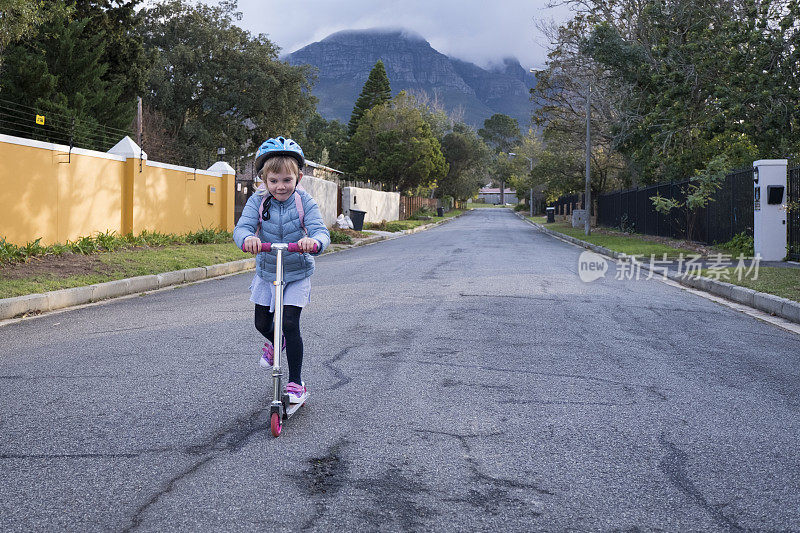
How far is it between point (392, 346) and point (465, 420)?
2.12 meters

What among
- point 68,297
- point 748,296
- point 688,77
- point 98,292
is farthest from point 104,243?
point 688,77

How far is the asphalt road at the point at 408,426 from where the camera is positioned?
287cm

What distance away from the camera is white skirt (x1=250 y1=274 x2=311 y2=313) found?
13.7 ft

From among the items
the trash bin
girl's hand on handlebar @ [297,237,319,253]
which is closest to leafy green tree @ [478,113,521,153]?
the trash bin

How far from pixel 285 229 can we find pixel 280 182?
0.31 meters

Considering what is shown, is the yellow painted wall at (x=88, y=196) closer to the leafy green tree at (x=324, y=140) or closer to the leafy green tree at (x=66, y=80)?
the leafy green tree at (x=66, y=80)

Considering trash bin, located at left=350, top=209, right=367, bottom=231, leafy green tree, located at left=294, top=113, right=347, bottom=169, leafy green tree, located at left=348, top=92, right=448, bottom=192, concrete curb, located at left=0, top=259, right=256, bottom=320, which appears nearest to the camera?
concrete curb, located at left=0, top=259, right=256, bottom=320

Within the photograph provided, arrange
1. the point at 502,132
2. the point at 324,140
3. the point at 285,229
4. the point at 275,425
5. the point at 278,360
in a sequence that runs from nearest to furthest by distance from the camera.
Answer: the point at 275,425 → the point at 278,360 → the point at 285,229 → the point at 324,140 → the point at 502,132

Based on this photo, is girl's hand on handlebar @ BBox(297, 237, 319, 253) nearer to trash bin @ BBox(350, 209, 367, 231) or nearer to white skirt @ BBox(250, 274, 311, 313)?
white skirt @ BBox(250, 274, 311, 313)

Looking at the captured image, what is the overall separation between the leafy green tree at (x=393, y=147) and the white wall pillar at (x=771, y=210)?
33558 mm

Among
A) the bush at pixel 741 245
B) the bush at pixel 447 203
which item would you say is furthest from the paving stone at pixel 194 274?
the bush at pixel 447 203

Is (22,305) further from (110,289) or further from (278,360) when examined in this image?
(278,360)

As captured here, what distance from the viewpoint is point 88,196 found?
13.6 metres

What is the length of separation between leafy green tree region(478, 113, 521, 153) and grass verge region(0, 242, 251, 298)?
142m
